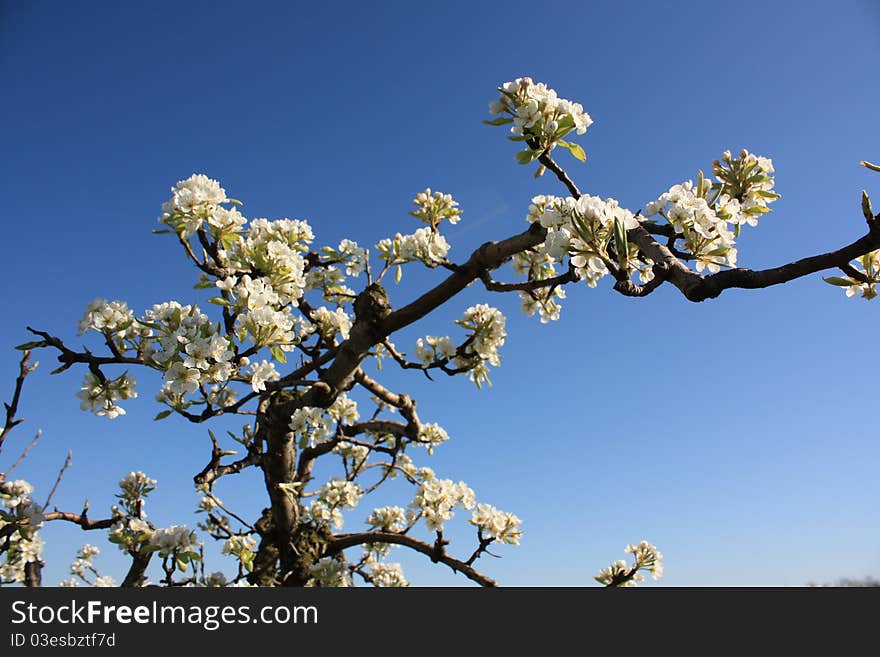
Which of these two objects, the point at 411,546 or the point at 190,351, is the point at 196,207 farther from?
the point at 411,546

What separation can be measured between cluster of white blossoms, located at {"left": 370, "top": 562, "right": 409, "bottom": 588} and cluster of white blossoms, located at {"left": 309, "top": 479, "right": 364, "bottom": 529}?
1300mm

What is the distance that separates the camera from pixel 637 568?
4.56 metres

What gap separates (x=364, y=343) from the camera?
4.26 m

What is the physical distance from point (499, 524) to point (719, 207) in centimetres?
337

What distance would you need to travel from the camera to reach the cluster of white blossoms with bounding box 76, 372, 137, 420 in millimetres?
2883

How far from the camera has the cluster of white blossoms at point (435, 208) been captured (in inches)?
178

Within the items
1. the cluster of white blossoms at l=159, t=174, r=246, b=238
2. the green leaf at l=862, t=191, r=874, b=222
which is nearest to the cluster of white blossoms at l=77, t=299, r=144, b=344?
the cluster of white blossoms at l=159, t=174, r=246, b=238

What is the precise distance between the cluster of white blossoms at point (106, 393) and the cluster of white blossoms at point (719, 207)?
3.08 m

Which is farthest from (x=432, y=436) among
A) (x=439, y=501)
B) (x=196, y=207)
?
(x=196, y=207)

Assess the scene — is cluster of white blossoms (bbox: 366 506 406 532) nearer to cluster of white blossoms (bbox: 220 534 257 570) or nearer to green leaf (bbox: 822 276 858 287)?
cluster of white blossoms (bbox: 220 534 257 570)

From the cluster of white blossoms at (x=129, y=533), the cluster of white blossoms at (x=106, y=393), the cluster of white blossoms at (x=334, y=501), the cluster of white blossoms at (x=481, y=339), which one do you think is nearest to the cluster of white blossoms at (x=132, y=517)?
the cluster of white blossoms at (x=129, y=533)
